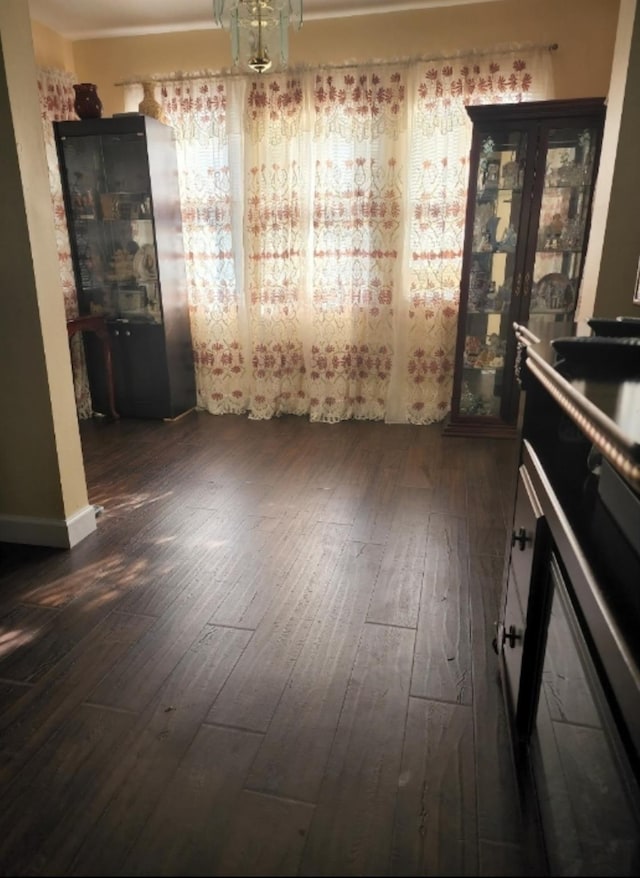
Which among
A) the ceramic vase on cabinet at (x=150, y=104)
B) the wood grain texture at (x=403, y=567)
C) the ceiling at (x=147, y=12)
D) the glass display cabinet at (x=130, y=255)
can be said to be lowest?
the wood grain texture at (x=403, y=567)

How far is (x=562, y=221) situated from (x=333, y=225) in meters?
1.51

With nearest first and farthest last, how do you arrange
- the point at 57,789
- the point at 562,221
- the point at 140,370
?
the point at 57,789
the point at 562,221
the point at 140,370

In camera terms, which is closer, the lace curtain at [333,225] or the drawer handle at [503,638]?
the drawer handle at [503,638]

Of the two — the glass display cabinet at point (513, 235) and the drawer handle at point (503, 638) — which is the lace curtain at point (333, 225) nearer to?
the glass display cabinet at point (513, 235)

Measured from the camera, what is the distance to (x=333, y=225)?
4012 millimetres

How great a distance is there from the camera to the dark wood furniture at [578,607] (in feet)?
2.43

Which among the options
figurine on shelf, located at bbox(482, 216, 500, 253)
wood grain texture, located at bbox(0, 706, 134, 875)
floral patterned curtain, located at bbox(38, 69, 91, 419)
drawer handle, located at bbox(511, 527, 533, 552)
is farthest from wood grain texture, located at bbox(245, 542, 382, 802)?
floral patterned curtain, located at bbox(38, 69, 91, 419)

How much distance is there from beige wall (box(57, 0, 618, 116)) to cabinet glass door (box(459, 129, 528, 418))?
21.8 inches

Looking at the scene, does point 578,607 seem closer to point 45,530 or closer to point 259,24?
point 45,530

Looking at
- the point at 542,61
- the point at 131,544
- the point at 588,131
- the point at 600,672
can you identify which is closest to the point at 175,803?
the point at 600,672

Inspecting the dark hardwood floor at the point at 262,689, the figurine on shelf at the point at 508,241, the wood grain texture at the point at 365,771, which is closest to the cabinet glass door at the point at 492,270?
the figurine on shelf at the point at 508,241

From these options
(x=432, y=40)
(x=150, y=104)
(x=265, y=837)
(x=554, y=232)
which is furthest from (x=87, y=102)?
(x=265, y=837)

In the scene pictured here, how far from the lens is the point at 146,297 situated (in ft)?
13.9

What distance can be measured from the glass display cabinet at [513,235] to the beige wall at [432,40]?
15.9 inches
